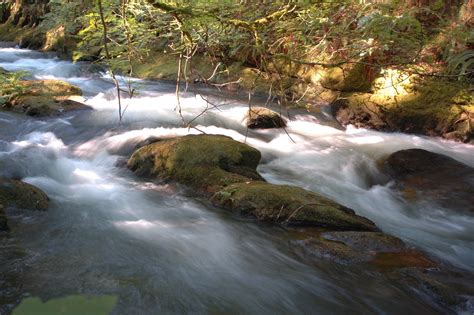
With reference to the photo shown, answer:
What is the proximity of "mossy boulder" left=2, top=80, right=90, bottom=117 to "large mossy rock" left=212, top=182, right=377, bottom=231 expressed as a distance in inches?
214

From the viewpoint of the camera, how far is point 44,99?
29.5 ft

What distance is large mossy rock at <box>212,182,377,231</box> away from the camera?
4367 mm

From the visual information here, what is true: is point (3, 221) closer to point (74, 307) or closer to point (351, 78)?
point (74, 307)

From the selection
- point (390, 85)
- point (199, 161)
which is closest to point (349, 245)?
point (199, 161)

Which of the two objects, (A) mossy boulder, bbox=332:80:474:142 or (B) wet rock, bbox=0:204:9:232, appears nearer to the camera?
(B) wet rock, bbox=0:204:9:232

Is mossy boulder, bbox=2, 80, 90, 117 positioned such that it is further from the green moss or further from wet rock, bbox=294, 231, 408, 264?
the green moss

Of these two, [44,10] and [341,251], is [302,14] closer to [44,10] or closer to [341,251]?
[341,251]

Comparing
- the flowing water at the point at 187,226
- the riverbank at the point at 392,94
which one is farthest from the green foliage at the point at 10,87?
the riverbank at the point at 392,94

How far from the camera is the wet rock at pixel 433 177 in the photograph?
18.9ft

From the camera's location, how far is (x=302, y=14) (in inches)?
176

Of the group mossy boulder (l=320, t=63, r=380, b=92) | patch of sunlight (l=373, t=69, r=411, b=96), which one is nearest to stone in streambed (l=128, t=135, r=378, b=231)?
patch of sunlight (l=373, t=69, r=411, b=96)

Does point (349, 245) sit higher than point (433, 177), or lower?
lower

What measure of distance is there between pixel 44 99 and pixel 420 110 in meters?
8.21

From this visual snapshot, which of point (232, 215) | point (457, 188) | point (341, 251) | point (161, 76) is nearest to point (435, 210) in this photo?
point (457, 188)
